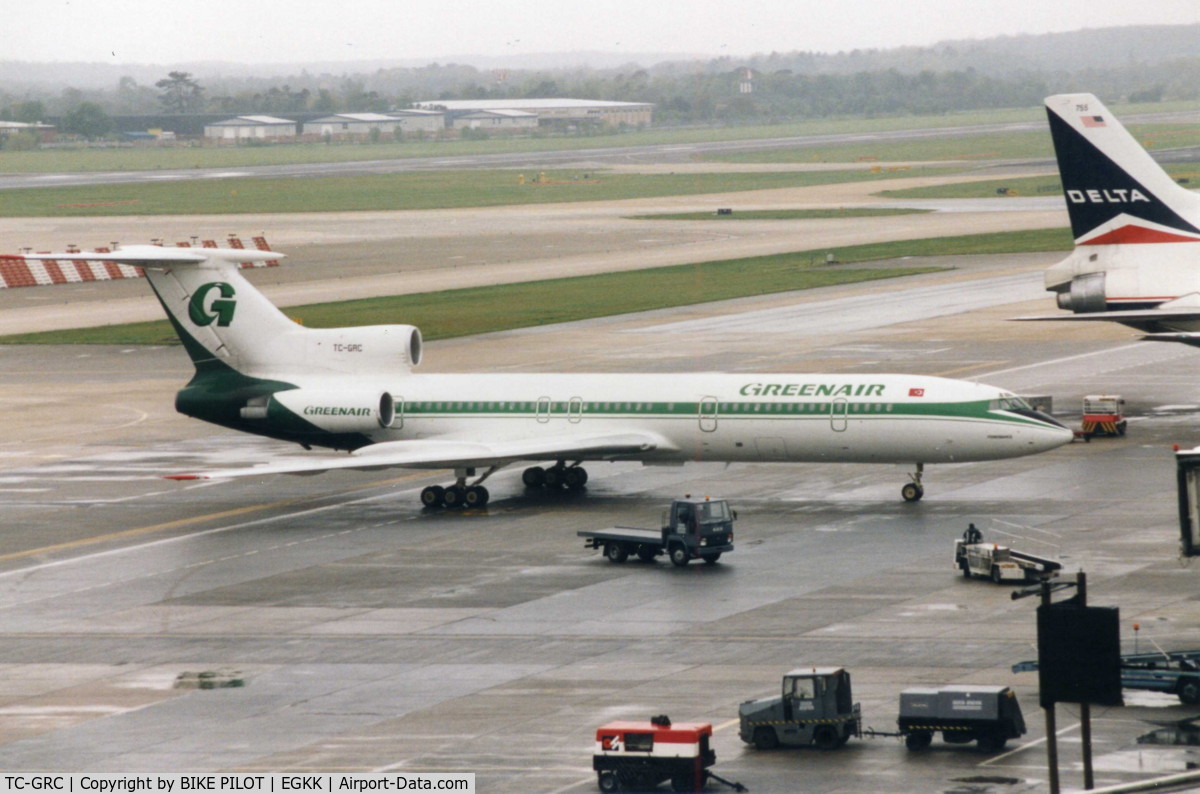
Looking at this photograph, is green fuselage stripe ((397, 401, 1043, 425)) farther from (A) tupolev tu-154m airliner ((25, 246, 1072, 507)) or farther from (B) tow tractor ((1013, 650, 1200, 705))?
(B) tow tractor ((1013, 650, 1200, 705))

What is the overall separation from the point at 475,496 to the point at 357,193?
134376mm

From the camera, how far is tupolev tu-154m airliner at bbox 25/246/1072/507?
47938 millimetres

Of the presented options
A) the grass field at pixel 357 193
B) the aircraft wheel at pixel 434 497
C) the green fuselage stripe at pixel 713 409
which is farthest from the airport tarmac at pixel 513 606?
the grass field at pixel 357 193

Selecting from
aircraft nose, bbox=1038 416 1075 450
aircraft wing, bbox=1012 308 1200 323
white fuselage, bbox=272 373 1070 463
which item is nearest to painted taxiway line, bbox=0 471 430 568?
white fuselage, bbox=272 373 1070 463

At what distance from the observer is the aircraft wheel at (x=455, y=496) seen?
49969 millimetres

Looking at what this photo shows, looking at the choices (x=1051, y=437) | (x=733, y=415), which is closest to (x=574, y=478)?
(x=733, y=415)

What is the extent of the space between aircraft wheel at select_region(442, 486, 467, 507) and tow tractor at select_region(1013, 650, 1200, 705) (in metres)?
22.2

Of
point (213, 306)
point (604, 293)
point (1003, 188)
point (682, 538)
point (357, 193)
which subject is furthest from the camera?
point (357, 193)

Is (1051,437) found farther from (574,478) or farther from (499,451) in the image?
(499,451)

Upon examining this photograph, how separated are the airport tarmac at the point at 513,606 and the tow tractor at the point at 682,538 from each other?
45 centimetres

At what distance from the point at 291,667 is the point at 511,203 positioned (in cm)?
13403

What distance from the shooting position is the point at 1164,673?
29172 millimetres

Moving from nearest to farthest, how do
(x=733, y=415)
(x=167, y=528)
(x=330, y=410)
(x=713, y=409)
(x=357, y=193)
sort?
(x=167, y=528) → (x=733, y=415) → (x=713, y=409) → (x=330, y=410) → (x=357, y=193)

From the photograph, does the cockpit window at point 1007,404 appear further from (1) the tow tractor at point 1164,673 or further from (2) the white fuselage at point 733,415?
(1) the tow tractor at point 1164,673
